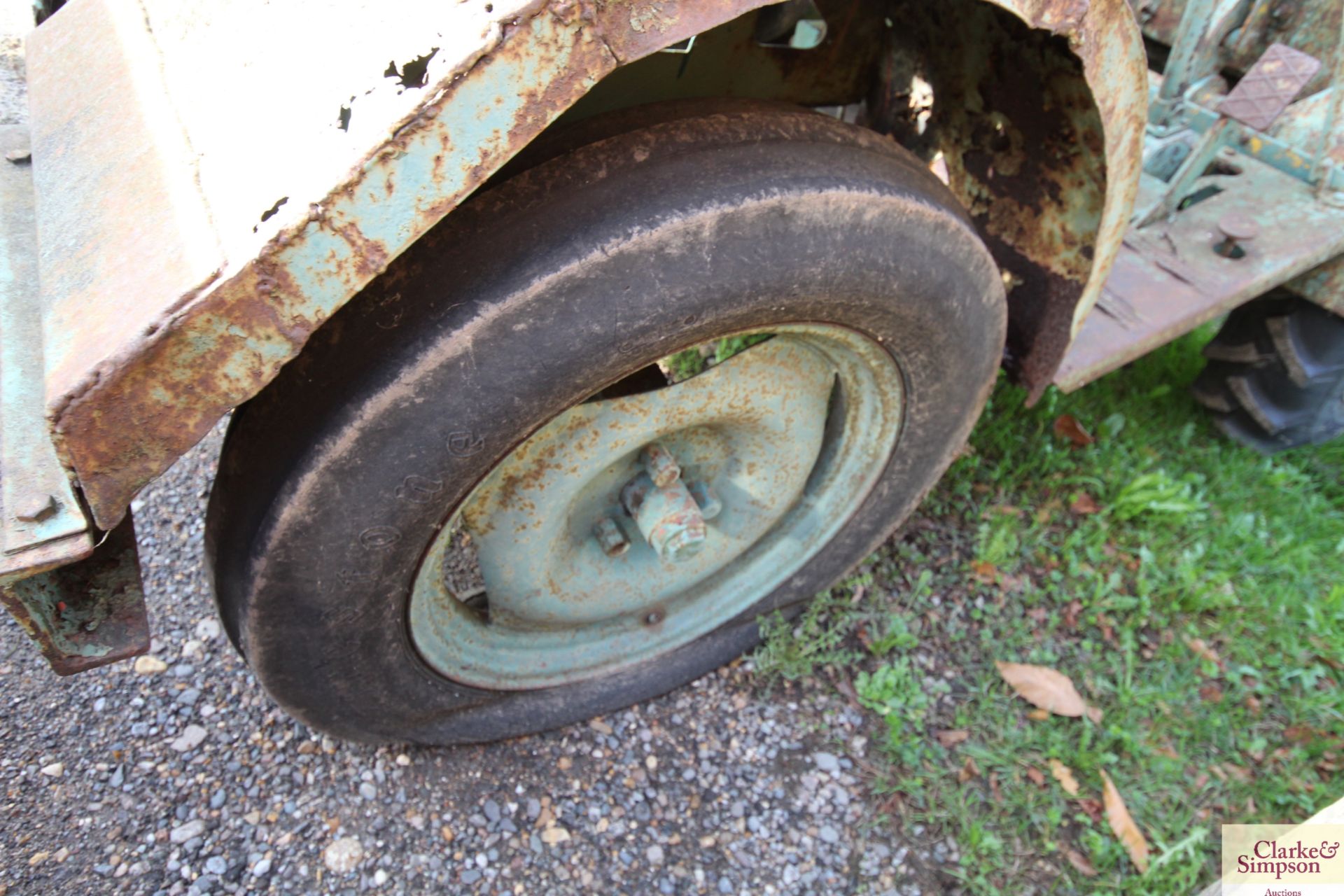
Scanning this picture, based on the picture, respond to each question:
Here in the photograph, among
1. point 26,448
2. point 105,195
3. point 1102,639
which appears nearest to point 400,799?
point 26,448

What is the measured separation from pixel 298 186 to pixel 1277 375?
8.27ft

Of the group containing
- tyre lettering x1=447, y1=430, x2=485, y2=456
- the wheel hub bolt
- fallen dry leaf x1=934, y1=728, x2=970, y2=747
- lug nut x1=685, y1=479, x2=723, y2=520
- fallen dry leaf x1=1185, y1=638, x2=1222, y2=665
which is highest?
tyre lettering x1=447, y1=430, x2=485, y2=456

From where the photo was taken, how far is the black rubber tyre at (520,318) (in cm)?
104

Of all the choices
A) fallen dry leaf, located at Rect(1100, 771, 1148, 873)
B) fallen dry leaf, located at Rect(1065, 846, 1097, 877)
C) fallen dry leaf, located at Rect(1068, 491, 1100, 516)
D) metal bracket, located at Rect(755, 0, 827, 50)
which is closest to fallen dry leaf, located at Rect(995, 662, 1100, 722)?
fallen dry leaf, located at Rect(1100, 771, 1148, 873)

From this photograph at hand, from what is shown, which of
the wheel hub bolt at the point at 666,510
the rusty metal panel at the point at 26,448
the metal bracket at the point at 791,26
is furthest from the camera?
the wheel hub bolt at the point at 666,510

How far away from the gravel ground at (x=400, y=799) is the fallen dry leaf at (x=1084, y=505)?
927 millimetres

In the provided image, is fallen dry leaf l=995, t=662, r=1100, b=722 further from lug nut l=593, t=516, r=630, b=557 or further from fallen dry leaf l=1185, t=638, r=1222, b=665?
lug nut l=593, t=516, r=630, b=557

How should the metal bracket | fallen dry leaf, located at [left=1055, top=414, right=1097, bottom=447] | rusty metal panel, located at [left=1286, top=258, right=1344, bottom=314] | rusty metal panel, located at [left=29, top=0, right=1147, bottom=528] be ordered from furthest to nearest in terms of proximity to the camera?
fallen dry leaf, located at [left=1055, top=414, right=1097, bottom=447] → rusty metal panel, located at [left=1286, top=258, right=1344, bottom=314] → the metal bracket → rusty metal panel, located at [left=29, top=0, right=1147, bottom=528]

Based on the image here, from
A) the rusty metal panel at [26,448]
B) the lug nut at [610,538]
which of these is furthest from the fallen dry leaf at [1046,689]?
the rusty metal panel at [26,448]

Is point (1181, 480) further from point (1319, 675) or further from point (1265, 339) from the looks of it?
point (1319, 675)

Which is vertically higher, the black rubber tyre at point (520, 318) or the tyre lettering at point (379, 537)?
the black rubber tyre at point (520, 318)

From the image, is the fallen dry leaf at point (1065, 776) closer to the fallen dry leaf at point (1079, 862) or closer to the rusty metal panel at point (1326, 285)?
the fallen dry leaf at point (1079, 862)

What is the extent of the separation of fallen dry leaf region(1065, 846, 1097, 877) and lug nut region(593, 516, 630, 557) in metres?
1.08

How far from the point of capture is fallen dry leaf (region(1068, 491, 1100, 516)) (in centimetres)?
245
